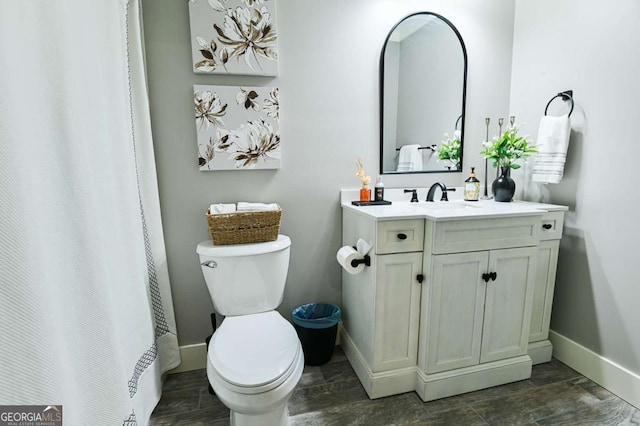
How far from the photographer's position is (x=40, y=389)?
74 cm

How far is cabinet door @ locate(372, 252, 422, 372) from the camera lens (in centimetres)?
160

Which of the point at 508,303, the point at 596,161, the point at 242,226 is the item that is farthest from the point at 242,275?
the point at 596,161

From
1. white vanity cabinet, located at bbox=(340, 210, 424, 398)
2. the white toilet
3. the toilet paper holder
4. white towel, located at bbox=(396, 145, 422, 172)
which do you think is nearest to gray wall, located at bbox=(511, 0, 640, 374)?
white towel, located at bbox=(396, 145, 422, 172)

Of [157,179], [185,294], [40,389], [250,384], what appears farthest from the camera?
[185,294]

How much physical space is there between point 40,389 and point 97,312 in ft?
0.87

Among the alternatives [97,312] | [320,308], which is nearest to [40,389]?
[97,312]

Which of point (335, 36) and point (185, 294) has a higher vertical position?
point (335, 36)

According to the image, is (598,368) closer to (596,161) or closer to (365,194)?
(596,161)

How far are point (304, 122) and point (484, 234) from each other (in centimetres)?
117

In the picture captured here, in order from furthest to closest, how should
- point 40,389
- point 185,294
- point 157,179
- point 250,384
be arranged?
point 185,294 → point 157,179 → point 250,384 → point 40,389

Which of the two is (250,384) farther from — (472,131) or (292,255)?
(472,131)

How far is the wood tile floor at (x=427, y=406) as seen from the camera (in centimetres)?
153

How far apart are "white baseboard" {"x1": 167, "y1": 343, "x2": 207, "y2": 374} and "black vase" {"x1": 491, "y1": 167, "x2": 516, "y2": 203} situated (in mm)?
2050

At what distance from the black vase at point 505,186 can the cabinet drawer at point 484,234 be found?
1.13ft
